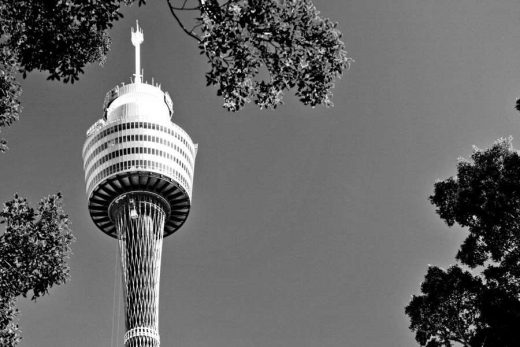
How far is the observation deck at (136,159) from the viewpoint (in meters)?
123

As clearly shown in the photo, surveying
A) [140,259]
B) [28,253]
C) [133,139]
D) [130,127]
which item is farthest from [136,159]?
[28,253]

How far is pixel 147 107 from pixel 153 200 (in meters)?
16.6

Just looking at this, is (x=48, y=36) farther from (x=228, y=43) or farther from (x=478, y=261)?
(x=478, y=261)

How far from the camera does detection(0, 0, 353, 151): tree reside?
62.3 feet

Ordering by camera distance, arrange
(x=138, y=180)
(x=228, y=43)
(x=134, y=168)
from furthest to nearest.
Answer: (x=138, y=180) < (x=134, y=168) < (x=228, y=43)

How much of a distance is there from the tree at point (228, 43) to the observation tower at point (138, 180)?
99.7 meters

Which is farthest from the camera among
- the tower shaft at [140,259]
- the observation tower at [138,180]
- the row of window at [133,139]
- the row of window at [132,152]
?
the row of window at [133,139]

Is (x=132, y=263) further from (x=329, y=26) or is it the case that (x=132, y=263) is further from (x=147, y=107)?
(x=329, y=26)

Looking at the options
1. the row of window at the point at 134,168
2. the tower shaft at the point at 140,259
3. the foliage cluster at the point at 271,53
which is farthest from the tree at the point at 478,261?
the row of window at the point at 134,168

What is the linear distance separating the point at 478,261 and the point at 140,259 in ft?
318

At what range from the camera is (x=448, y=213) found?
95.6 ft

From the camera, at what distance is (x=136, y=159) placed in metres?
123

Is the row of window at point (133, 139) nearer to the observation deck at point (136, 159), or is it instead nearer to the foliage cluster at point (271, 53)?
the observation deck at point (136, 159)

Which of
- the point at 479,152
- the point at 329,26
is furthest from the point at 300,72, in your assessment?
the point at 479,152
